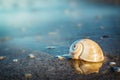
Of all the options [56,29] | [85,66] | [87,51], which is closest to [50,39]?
[56,29]

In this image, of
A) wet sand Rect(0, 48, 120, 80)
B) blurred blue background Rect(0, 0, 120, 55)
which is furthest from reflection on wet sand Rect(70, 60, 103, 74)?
blurred blue background Rect(0, 0, 120, 55)

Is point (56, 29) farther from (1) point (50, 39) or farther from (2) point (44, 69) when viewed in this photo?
(2) point (44, 69)

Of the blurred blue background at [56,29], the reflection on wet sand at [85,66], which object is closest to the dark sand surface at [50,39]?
the blurred blue background at [56,29]

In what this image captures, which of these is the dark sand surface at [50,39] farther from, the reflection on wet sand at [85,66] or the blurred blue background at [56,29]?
the reflection on wet sand at [85,66]

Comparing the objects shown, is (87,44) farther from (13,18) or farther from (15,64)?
(13,18)

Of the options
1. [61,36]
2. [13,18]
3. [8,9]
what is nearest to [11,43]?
[61,36]
